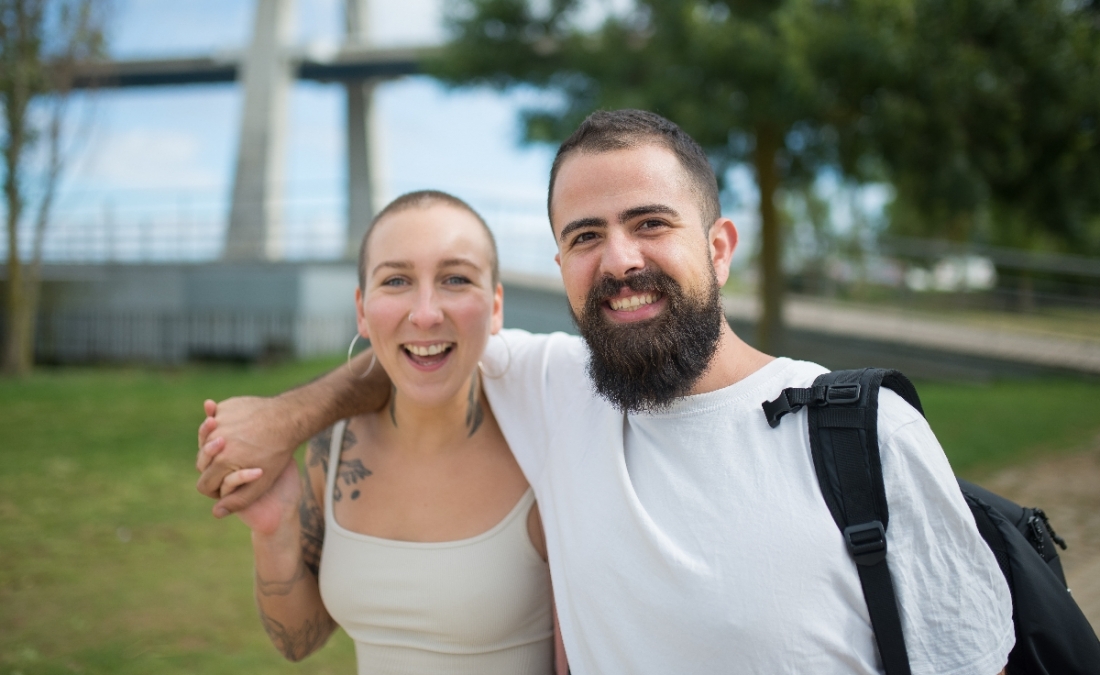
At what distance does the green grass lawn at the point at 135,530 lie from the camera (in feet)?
13.7

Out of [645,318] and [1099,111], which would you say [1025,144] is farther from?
[645,318]

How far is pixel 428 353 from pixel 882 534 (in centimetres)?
135

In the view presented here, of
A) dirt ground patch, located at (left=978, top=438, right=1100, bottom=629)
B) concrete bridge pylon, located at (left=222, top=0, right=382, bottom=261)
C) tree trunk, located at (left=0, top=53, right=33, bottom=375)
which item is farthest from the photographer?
concrete bridge pylon, located at (left=222, top=0, right=382, bottom=261)

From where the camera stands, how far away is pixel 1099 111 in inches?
401

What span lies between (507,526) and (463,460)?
0.97 feet

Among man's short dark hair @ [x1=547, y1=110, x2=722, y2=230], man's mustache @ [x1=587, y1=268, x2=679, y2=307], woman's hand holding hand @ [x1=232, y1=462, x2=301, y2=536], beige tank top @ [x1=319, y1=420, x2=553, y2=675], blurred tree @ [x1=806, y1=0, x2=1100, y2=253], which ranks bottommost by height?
beige tank top @ [x1=319, y1=420, x2=553, y2=675]

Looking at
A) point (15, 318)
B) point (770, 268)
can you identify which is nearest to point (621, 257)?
point (770, 268)

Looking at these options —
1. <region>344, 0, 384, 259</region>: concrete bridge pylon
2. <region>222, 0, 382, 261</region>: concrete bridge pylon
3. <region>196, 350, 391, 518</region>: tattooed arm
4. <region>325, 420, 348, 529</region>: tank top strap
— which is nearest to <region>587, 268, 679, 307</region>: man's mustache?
<region>196, 350, 391, 518</region>: tattooed arm

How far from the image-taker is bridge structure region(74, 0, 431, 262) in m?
20.0

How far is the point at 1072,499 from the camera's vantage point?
688 centimetres

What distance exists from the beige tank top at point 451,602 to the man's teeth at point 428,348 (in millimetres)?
526

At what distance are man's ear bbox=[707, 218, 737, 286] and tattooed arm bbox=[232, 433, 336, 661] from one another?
142 centimetres

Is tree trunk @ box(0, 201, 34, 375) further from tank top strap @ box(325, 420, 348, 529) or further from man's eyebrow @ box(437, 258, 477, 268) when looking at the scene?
man's eyebrow @ box(437, 258, 477, 268)

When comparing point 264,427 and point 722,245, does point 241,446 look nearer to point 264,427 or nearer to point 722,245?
point 264,427
